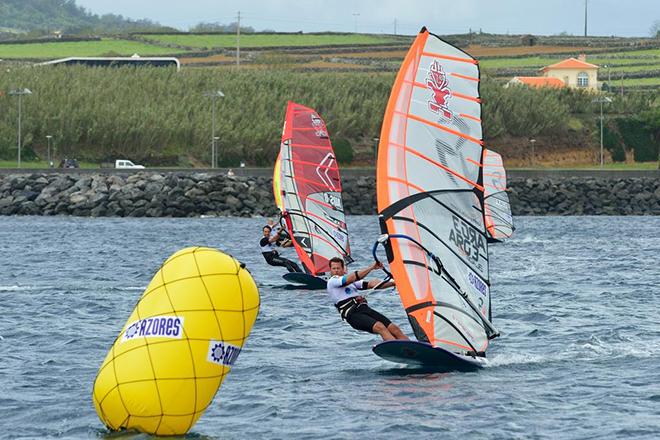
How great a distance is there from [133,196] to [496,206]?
21.1m

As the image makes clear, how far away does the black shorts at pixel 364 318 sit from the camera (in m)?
14.9

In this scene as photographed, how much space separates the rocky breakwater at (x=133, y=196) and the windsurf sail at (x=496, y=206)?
1759 cm

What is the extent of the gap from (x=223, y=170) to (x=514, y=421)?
52.4m

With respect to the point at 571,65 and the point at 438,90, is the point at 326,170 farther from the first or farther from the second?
the point at 571,65

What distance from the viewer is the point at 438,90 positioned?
15.1m

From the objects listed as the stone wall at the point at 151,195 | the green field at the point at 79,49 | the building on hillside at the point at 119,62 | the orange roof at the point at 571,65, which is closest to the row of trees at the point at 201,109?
the building on hillside at the point at 119,62

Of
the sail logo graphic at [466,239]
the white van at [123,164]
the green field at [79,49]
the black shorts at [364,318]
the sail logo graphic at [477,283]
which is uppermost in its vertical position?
the green field at [79,49]

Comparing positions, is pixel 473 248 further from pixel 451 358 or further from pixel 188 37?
pixel 188 37

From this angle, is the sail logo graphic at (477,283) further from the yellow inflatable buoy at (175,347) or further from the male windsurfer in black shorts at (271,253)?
the male windsurfer in black shorts at (271,253)

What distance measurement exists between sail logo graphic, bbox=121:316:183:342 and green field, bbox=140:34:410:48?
110 meters

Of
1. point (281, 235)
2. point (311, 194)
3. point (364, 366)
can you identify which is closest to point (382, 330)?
point (364, 366)

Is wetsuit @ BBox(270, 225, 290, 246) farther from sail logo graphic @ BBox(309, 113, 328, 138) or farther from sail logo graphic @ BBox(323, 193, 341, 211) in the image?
sail logo graphic @ BBox(309, 113, 328, 138)

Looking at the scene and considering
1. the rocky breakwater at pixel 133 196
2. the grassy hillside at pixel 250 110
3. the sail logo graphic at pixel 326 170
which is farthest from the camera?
the grassy hillside at pixel 250 110

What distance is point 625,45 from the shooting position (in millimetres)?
127312
